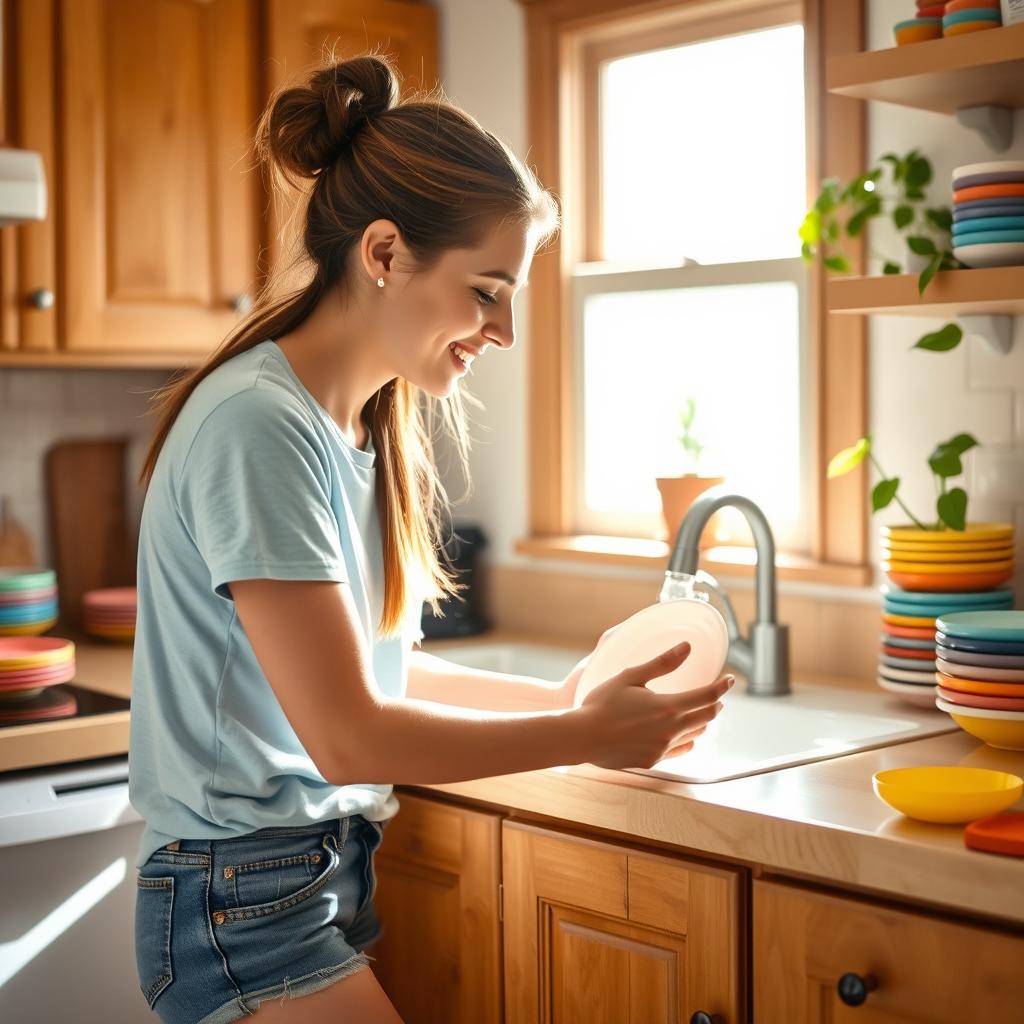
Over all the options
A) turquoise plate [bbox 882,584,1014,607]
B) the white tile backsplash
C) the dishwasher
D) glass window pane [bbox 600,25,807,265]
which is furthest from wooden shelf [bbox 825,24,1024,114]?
the white tile backsplash

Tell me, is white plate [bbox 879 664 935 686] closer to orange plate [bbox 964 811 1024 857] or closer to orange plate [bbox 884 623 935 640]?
orange plate [bbox 884 623 935 640]

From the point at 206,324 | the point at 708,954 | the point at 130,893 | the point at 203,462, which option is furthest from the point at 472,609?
the point at 203,462

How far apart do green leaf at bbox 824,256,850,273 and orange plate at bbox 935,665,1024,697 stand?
711mm

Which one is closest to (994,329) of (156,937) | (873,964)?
(873,964)

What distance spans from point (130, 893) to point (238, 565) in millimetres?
1025

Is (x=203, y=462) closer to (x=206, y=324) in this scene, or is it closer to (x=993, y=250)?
(x=993, y=250)

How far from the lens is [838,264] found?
223cm

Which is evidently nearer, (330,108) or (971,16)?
(330,108)

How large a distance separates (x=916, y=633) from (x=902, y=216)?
2.07 feet

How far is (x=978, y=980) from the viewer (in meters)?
1.38

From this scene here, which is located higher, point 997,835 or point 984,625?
point 984,625

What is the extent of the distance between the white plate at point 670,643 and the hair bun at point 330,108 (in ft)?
2.14

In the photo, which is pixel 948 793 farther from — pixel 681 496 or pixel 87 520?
pixel 87 520

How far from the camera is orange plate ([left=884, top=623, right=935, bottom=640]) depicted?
2.01 m
